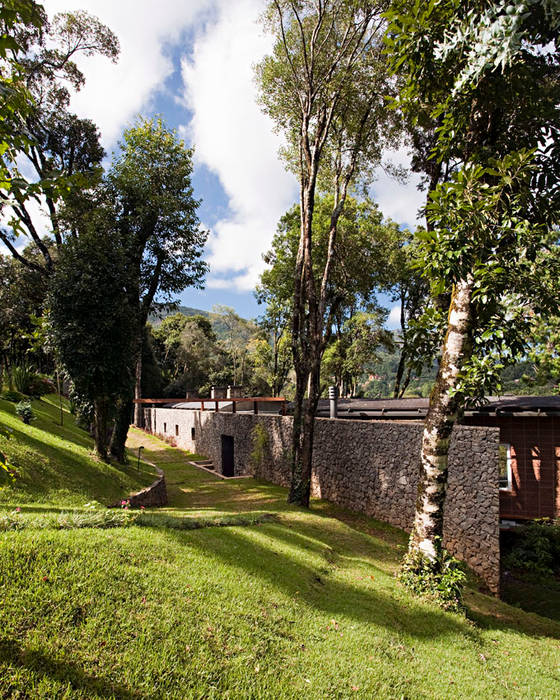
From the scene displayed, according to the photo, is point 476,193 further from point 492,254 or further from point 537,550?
point 537,550

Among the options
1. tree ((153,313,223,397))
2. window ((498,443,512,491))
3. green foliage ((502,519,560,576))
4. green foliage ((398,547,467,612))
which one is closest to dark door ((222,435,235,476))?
window ((498,443,512,491))

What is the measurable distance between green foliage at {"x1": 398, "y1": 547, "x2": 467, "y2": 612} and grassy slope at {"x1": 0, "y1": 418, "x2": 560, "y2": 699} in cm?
23

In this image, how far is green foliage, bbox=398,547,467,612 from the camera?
5941 mm

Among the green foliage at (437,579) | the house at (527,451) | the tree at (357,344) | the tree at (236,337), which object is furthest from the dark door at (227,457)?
the tree at (236,337)

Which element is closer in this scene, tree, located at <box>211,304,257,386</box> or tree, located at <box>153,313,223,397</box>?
tree, located at <box>153,313,223,397</box>

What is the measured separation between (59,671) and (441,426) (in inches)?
208

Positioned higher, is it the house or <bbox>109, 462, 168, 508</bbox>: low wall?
the house

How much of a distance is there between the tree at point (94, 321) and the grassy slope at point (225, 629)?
6369 mm

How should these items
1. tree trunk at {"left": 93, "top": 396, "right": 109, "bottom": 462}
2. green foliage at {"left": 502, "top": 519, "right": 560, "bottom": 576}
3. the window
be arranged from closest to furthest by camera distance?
green foliage at {"left": 502, "top": 519, "right": 560, "bottom": 576} < tree trunk at {"left": 93, "top": 396, "right": 109, "bottom": 462} < the window

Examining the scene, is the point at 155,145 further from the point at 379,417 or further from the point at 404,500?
the point at 404,500

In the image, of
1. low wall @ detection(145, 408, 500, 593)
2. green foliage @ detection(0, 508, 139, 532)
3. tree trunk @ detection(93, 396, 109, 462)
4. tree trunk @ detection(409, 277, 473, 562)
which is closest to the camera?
green foliage @ detection(0, 508, 139, 532)

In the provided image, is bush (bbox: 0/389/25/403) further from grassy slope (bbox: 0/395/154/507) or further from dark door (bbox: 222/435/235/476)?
dark door (bbox: 222/435/235/476)

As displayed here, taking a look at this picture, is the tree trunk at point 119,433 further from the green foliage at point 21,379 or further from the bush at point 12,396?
the green foliage at point 21,379

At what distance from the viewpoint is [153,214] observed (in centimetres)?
1363
